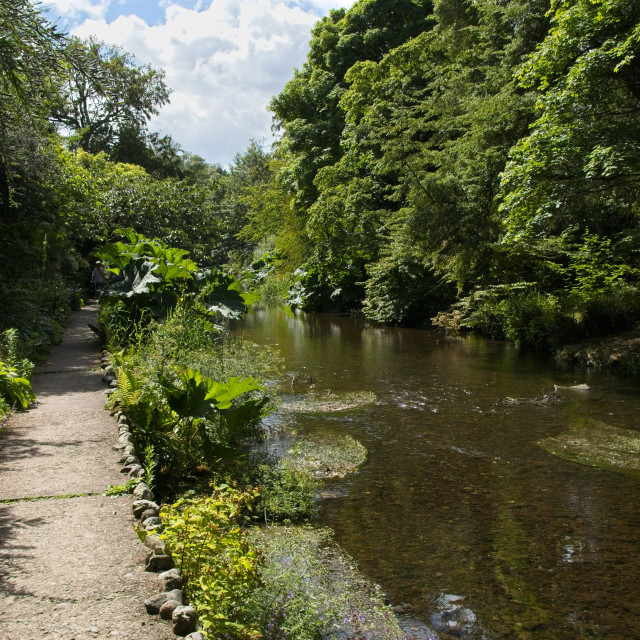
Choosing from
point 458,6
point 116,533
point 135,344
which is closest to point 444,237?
point 458,6

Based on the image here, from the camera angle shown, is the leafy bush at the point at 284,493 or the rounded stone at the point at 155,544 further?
the leafy bush at the point at 284,493

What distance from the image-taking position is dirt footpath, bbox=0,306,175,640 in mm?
2900

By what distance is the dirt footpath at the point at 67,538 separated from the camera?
290cm

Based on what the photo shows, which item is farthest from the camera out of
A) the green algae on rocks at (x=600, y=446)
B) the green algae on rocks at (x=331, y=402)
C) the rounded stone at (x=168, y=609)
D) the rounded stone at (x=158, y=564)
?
the green algae on rocks at (x=331, y=402)

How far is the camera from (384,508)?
17.4ft

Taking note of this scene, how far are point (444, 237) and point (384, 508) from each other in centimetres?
1242

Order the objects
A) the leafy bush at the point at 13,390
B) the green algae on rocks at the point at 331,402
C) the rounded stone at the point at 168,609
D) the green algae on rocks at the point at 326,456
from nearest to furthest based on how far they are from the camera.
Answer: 1. the rounded stone at the point at 168,609
2. the green algae on rocks at the point at 326,456
3. the leafy bush at the point at 13,390
4. the green algae on rocks at the point at 331,402

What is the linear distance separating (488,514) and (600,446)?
2.53 metres

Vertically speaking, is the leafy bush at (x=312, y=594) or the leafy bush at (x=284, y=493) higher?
the leafy bush at (x=284, y=493)

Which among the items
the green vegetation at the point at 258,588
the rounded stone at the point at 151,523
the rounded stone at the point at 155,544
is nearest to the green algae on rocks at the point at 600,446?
the green vegetation at the point at 258,588

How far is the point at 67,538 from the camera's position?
379cm

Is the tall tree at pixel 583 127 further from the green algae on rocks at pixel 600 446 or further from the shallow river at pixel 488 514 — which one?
the green algae on rocks at pixel 600 446

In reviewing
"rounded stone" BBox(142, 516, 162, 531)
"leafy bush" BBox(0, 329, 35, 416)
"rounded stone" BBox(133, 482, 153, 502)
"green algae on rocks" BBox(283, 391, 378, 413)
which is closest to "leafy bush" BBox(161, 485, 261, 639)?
"rounded stone" BBox(142, 516, 162, 531)

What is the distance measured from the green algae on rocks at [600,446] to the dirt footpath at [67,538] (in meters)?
4.78
